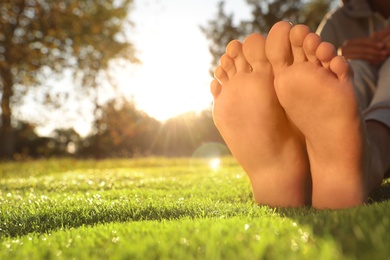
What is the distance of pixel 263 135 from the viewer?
5.71 ft

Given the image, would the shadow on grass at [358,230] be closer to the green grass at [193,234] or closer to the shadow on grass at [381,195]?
the green grass at [193,234]

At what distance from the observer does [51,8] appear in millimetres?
11570

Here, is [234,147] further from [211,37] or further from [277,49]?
[211,37]

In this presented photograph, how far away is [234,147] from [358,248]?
1078 mm

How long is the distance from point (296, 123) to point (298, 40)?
0.30m

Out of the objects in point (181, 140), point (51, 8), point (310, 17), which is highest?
point (310, 17)

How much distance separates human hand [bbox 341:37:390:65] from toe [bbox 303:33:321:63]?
3.70 feet

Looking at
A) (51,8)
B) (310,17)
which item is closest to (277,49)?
(51,8)

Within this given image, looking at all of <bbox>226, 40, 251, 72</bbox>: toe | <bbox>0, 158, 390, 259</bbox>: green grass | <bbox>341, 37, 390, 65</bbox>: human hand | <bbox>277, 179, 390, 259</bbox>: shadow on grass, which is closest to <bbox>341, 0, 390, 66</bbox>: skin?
<bbox>341, 37, 390, 65</bbox>: human hand

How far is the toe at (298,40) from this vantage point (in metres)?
1.59

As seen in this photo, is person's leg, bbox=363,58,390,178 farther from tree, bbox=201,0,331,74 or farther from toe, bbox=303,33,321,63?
tree, bbox=201,0,331,74

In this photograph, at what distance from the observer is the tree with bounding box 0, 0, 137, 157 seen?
36.9 ft

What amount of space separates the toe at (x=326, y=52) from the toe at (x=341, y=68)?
0.02 meters

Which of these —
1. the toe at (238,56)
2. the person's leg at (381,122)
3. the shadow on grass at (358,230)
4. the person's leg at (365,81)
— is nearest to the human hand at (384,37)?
the person's leg at (365,81)
